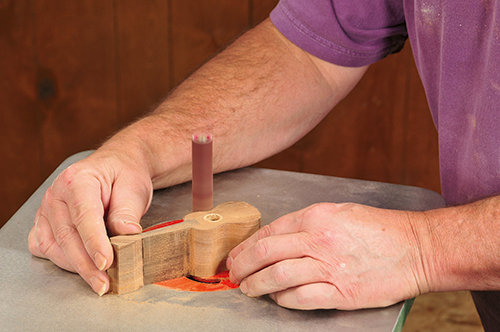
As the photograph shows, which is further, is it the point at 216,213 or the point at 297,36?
the point at 297,36

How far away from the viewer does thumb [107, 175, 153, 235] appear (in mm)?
749

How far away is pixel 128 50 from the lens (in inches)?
73.5

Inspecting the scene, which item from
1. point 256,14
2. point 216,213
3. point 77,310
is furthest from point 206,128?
point 256,14

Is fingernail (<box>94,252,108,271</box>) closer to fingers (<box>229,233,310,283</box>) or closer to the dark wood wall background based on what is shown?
fingers (<box>229,233,310,283</box>)

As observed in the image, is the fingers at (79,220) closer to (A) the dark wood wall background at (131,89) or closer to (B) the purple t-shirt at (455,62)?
(B) the purple t-shirt at (455,62)

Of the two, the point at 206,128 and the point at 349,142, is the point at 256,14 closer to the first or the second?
the point at 349,142

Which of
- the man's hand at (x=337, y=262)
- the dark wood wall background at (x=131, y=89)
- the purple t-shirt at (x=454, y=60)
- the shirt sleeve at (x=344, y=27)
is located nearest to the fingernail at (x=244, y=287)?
the man's hand at (x=337, y=262)

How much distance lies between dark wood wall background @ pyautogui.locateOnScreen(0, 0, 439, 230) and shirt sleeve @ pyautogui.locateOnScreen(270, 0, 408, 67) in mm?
570

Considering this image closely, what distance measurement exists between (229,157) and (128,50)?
3.09 feet

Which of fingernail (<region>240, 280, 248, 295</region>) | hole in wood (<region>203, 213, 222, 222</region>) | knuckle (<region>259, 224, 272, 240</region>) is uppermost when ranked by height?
hole in wood (<region>203, 213, 222, 222</region>)

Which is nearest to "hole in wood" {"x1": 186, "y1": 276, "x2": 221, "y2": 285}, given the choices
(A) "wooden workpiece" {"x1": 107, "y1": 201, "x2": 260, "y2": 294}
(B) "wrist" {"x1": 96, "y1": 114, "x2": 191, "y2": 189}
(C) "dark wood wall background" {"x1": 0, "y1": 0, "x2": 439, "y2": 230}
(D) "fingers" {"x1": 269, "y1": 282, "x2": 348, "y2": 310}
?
(A) "wooden workpiece" {"x1": 107, "y1": 201, "x2": 260, "y2": 294}

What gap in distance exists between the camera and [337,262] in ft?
2.32

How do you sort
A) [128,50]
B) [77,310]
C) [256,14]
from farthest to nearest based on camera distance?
1. [128,50]
2. [256,14]
3. [77,310]

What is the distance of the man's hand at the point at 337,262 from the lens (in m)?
0.69
